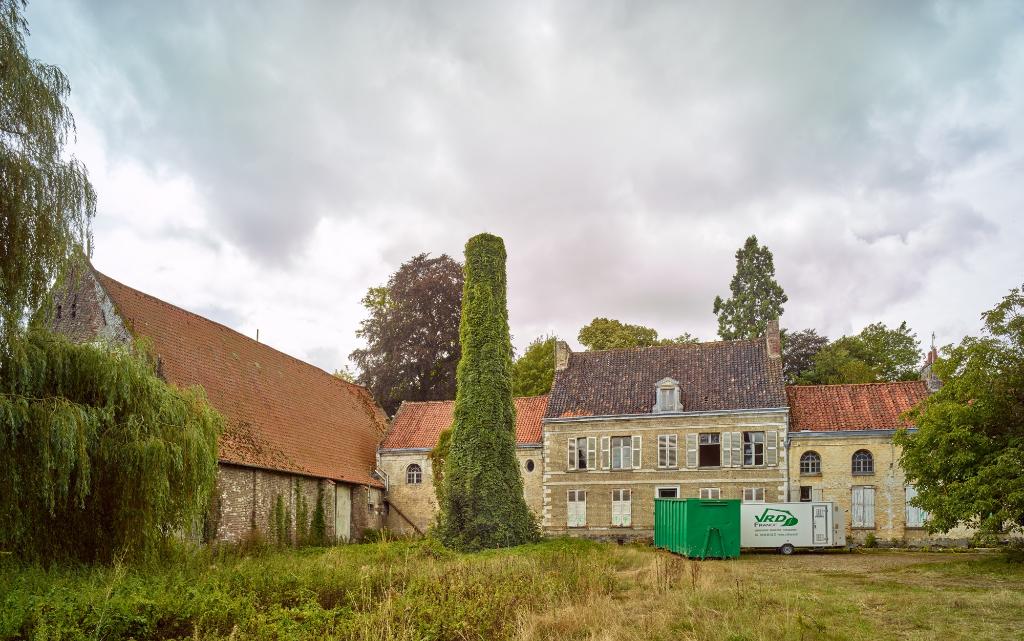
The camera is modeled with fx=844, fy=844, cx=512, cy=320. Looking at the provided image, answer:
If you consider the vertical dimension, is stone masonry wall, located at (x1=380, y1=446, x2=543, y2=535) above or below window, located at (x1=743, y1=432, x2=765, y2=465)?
below

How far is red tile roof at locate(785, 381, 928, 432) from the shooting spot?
3123 centimetres

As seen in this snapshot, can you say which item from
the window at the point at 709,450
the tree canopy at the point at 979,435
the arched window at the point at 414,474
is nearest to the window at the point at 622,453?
the window at the point at 709,450

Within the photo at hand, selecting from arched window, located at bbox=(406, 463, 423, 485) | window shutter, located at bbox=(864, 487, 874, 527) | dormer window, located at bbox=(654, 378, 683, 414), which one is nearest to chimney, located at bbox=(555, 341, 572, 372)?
dormer window, located at bbox=(654, 378, 683, 414)

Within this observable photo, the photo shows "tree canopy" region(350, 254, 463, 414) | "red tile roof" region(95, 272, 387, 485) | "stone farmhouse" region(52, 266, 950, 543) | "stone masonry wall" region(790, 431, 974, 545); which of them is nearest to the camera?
"red tile roof" region(95, 272, 387, 485)

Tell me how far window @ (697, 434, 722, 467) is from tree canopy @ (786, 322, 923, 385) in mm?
15483

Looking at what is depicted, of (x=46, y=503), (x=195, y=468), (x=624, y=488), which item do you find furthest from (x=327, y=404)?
(x=46, y=503)

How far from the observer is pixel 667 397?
109ft

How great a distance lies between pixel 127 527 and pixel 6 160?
6149 millimetres

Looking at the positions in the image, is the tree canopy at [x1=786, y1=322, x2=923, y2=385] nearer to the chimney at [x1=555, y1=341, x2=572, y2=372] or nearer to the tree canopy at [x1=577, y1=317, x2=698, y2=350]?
the tree canopy at [x1=577, y1=317, x2=698, y2=350]

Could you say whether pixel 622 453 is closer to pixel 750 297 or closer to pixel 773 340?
pixel 773 340

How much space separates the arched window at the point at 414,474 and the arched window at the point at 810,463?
49.0 ft

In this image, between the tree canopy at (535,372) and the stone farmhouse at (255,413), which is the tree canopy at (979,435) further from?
the tree canopy at (535,372)

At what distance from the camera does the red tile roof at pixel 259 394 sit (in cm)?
2502

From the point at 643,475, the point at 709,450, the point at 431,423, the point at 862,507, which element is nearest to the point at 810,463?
the point at 862,507
